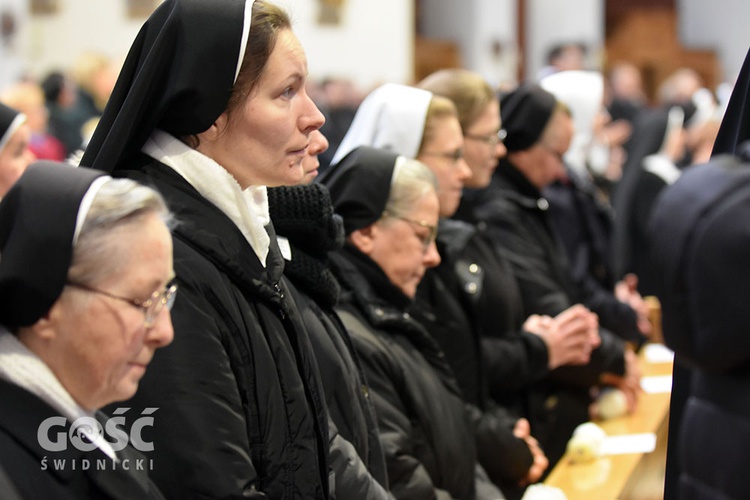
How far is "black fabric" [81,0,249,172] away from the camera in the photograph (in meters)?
2.40

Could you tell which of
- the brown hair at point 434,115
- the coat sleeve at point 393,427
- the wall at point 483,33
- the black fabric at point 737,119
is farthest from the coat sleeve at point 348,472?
the wall at point 483,33

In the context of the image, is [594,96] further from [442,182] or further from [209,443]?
[209,443]

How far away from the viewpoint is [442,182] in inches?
167

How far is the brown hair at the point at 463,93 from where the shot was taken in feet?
15.4

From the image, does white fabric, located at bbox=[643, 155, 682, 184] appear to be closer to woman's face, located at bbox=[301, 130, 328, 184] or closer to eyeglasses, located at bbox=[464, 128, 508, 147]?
eyeglasses, located at bbox=[464, 128, 508, 147]

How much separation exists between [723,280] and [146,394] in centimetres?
113

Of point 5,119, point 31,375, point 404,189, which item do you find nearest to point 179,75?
point 31,375

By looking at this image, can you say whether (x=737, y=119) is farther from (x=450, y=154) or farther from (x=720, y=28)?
(x=720, y=28)

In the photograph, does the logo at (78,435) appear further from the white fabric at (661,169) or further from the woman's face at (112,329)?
the white fabric at (661,169)

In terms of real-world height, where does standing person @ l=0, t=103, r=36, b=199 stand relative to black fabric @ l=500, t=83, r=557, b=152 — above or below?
above

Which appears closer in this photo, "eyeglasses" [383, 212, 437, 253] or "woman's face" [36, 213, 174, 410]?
"woman's face" [36, 213, 174, 410]

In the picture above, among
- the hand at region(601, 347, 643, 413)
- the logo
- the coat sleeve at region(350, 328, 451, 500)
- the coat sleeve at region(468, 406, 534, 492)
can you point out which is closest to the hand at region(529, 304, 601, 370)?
the hand at region(601, 347, 643, 413)

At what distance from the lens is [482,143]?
15.5 ft

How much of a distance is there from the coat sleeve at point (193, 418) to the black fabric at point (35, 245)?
41 centimetres
